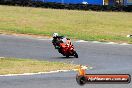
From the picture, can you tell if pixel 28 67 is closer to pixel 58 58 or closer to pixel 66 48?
pixel 66 48

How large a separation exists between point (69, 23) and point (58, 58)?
61.6 ft

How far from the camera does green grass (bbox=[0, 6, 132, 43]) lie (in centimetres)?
2772

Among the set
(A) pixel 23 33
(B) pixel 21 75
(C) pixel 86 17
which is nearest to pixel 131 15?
(C) pixel 86 17

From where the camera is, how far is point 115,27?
33688 millimetres

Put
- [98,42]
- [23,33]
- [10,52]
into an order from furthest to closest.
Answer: [23,33] → [98,42] → [10,52]

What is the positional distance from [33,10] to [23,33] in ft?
51.0

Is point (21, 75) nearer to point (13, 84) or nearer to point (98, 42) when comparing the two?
point (13, 84)

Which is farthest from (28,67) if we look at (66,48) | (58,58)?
(58,58)

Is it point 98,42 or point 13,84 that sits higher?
point 13,84

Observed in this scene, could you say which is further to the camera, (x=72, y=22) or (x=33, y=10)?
(x=33, y=10)

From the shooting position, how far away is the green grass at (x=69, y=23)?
27719mm

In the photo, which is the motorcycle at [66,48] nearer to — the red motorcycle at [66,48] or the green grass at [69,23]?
the red motorcycle at [66,48]

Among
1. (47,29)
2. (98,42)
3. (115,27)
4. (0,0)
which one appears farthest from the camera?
(0,0)

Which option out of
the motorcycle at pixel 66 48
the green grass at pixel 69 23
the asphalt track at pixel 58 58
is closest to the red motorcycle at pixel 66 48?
the motorcycle at pixel 66 48
